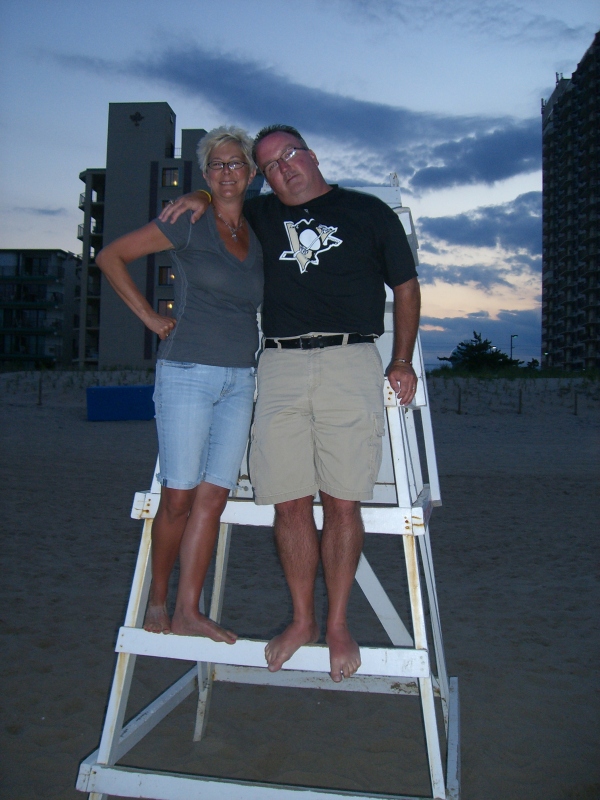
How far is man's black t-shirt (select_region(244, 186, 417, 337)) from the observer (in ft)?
7.61

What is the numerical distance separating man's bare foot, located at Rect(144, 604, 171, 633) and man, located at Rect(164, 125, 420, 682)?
1.23ft

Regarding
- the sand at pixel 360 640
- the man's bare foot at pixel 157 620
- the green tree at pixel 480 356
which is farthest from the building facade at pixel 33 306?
the man's bare foot at pixel 157 620

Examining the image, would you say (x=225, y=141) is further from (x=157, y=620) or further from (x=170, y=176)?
(x=170, y=176)

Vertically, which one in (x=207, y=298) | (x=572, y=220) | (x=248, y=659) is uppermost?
(x=572, y=220)

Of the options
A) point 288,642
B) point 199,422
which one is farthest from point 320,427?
point 288,642

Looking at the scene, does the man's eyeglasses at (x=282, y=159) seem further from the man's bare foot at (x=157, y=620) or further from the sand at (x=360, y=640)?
the sand at (x=360, y=640)

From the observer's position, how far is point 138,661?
3969 mm

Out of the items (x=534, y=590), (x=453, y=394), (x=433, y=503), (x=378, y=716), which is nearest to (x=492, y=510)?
(x=534, y=590)

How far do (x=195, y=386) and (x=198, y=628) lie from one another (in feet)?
2.62

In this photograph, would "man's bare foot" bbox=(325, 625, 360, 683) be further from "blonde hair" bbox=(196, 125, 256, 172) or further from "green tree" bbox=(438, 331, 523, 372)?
"green tree" bbox=(438, 331, 523, 372)

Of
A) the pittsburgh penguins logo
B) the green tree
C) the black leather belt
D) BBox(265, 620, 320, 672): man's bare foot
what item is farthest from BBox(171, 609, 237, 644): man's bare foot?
the green tree

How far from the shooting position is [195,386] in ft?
7.12

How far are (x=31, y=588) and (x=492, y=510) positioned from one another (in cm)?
596

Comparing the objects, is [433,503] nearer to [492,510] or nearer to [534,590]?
[534,590]
